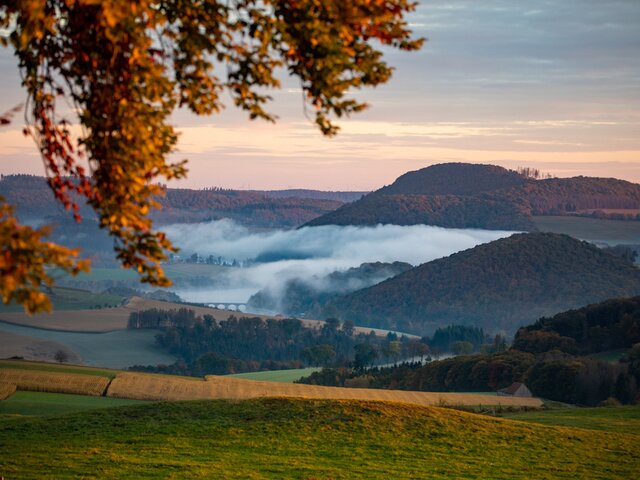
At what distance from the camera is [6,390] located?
45906mm

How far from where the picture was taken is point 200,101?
11703mm

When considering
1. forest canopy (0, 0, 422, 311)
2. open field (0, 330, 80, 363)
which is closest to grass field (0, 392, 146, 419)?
forest canopy (0, 0, 422, 311)

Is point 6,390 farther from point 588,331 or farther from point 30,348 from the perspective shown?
point 30,348

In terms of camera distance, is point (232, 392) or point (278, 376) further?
point (278, 376)

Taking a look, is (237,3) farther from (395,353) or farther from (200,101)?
(395,353)

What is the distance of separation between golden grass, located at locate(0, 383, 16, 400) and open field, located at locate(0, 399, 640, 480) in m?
15.7

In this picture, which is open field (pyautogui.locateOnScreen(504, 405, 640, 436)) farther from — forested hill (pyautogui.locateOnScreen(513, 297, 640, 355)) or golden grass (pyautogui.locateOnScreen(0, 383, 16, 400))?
forested hill (pyautogui.locateOnScreen(513, 297, 640, 355))

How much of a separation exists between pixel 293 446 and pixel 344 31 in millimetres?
16057

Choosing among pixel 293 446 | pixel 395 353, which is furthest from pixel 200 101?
pixel 395 353

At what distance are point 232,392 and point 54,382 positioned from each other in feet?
33.8

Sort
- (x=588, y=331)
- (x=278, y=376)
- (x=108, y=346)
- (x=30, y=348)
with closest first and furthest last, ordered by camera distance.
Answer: (x=588, y=331) → (x=278, y=376) → (x=30, y=348) → (x=108, y=346)

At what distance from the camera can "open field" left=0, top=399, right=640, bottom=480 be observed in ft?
68.6

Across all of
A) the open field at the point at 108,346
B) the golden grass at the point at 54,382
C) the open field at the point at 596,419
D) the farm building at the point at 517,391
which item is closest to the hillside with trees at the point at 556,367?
the farm building at the point at 517,391

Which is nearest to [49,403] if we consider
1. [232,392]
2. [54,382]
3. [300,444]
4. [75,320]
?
[54,382]
